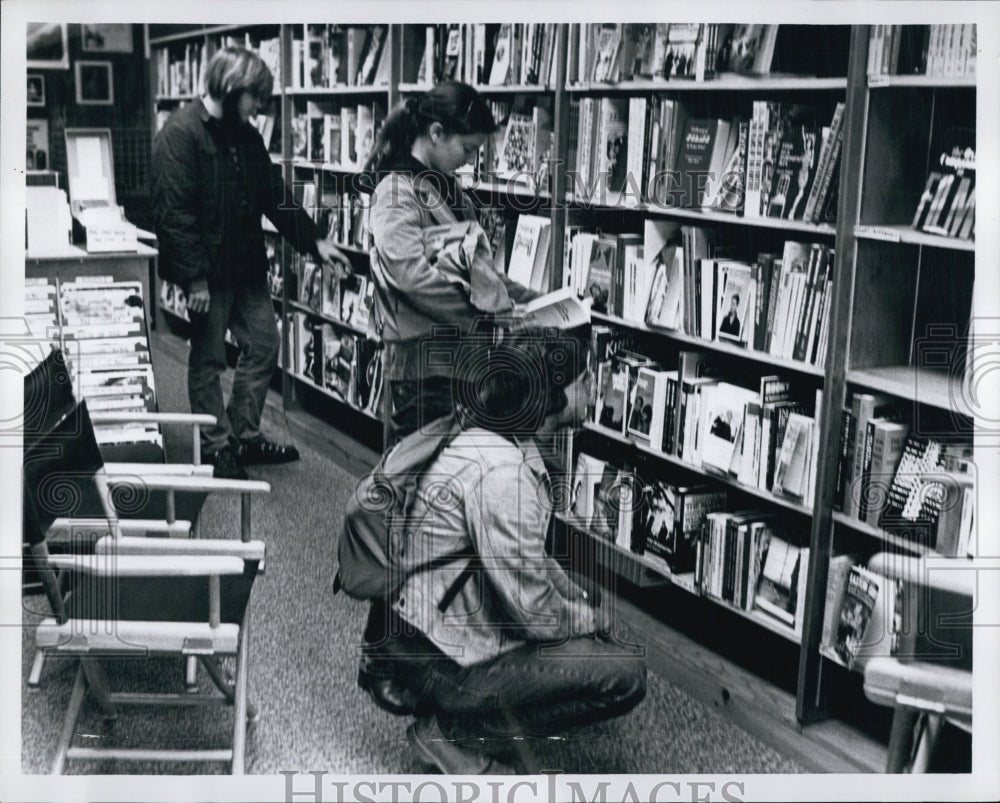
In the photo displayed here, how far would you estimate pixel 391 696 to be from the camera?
2.69 m

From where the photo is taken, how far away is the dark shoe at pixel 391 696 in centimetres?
269

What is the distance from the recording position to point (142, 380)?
2.75 metres

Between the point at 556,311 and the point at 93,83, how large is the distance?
3.91ft

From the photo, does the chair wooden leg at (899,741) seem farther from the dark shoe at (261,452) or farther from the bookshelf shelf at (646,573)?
the dark shoe at (261,452)

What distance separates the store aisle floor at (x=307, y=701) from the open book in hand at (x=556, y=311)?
0.51 metres

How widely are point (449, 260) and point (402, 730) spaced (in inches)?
44.5

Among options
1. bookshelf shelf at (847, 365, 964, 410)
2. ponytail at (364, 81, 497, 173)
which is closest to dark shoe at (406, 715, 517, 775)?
bookshelf shelf at (847, 365, 964, 410)

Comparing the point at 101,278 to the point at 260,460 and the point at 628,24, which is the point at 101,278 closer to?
the point at 260,460

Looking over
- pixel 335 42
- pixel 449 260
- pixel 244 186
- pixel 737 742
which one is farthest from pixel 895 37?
pixel 737 742

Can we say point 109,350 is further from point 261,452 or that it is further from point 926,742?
point 926,742

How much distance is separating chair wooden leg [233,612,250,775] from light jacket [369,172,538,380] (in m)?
0.75

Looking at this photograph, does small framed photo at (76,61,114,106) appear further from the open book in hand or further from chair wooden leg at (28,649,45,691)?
chair wooden leg at (28,649,45,691)

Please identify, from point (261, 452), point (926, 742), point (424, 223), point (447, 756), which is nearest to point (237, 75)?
point (424, 223)

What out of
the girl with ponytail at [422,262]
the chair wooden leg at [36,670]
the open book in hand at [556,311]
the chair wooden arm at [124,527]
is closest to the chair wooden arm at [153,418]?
the chair wooden arm at [124,527]
